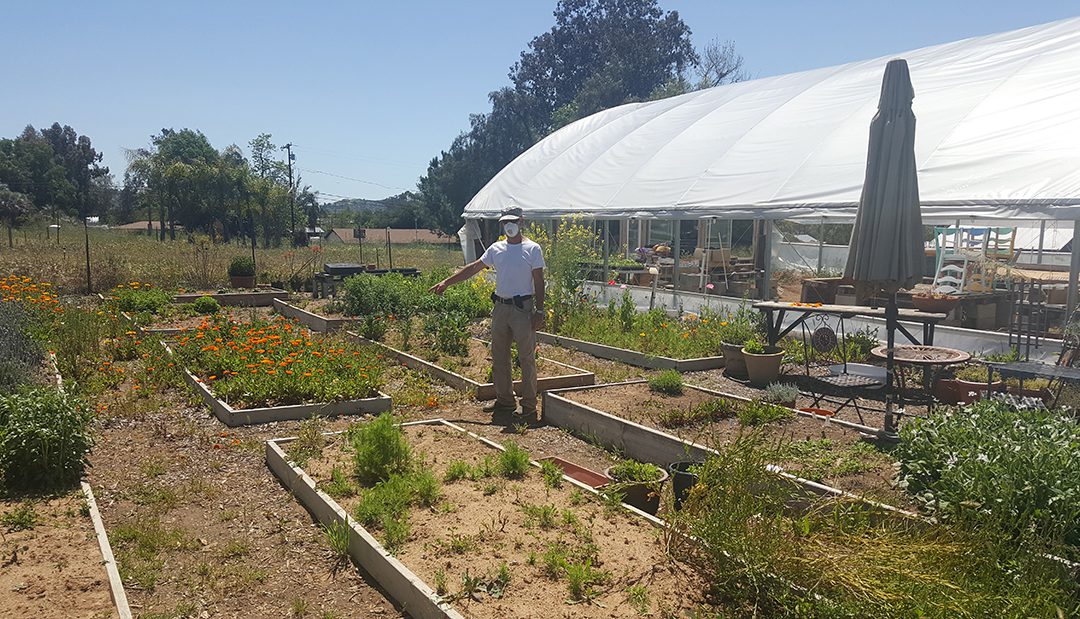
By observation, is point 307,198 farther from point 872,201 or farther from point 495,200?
point 872,201

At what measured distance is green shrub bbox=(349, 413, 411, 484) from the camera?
17.0 feet

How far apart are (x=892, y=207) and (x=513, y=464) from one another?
13.9 feet

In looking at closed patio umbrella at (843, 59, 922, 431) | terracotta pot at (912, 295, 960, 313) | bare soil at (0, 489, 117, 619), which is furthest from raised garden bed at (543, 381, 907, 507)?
terracotta pot at (912, 295, 960, 313)

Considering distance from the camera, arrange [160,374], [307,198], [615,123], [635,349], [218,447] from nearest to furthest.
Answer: [218,447], [160,374], [635,349], [615,123], [307,198]

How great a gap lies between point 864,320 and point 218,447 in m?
8.81

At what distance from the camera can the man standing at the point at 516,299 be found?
7.34 m

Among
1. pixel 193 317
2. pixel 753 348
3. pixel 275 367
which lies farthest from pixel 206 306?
pixel 753 348

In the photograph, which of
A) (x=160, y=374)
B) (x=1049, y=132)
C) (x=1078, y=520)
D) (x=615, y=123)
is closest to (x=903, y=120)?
(x=1078, y=520)

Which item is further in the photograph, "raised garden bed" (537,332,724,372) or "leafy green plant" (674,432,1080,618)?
"raised garden bed" (537,332,724,372)

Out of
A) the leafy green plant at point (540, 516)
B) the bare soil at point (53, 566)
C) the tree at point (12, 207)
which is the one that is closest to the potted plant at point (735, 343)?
the leafy green plant at point (540, 516)

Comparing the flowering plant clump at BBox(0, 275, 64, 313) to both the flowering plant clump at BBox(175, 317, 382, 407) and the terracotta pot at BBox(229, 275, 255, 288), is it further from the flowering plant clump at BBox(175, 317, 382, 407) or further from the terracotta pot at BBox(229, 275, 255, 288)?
the terracotta pot at BBox(229, 275, 255, 288)

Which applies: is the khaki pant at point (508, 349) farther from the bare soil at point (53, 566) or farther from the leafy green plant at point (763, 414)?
the bare soil at point (53, 566)

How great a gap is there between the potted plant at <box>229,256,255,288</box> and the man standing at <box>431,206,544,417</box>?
39.0ft

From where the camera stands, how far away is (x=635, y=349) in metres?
10.5
